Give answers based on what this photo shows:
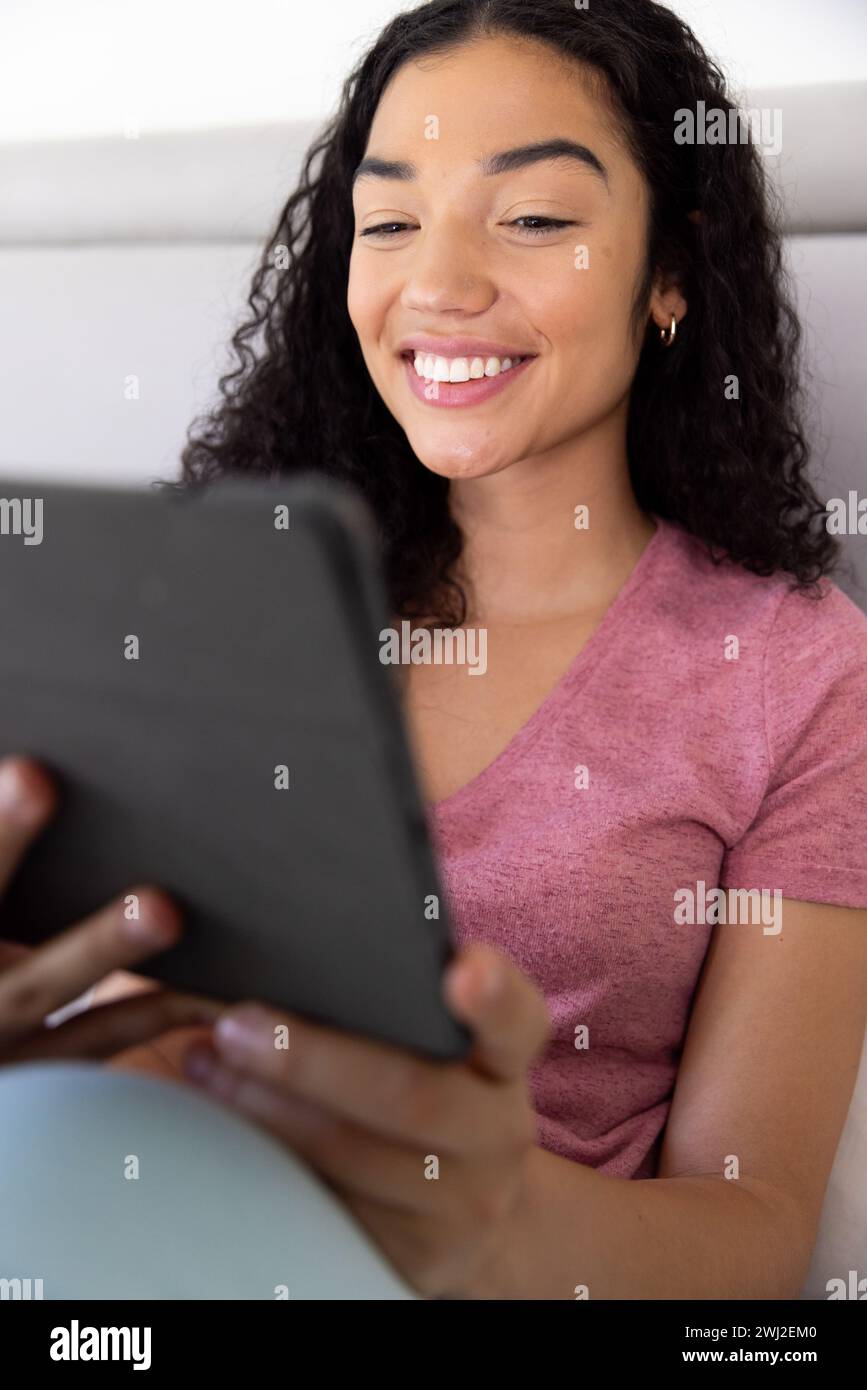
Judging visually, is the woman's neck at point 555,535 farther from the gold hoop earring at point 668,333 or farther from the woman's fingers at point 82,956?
the woman's fingers at point 82,956

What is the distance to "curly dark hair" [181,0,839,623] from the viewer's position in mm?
1110

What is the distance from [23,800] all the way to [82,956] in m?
0.09

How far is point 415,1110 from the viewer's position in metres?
0.62

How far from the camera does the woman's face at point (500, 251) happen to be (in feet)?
3.40

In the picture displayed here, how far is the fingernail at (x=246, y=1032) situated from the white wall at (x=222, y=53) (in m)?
1.20

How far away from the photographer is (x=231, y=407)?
142 centimetres

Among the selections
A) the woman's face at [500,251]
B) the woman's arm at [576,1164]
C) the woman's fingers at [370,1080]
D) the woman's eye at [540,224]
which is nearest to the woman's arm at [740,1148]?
the woman's arm at [576,1164]

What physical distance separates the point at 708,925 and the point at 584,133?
0.61m

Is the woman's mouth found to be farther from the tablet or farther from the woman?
the tablet

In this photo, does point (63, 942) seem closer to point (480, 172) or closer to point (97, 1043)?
Answer: point (97, 1043)

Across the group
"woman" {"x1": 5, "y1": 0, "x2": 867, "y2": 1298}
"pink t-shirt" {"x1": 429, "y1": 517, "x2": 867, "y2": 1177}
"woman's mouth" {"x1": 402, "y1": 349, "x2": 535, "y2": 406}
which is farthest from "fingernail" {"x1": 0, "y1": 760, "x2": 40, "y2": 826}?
"woman's mouth" {"x1": 402, "y1": 349, "x2": 535, "y2": 406}

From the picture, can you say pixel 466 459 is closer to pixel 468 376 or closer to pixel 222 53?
pixel 468 376

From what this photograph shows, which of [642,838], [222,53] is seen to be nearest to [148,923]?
[642,838]

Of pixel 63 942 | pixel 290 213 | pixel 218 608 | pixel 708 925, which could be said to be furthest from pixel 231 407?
pixel 218 608
